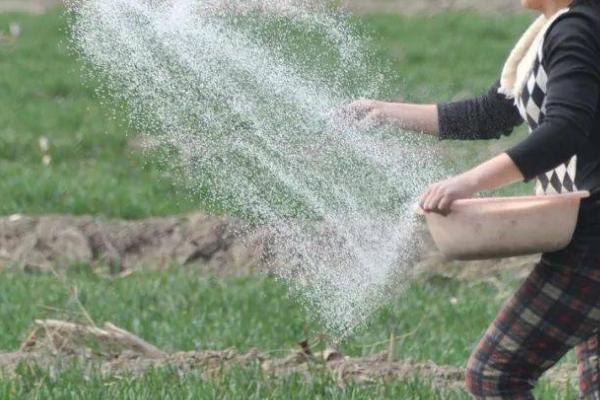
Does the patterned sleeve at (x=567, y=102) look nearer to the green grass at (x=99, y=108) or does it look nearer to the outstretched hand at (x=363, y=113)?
the outstretched hand at (x=363, y=113)

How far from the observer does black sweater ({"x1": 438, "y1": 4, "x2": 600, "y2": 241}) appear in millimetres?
3686

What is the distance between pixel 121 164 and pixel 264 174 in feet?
13.0

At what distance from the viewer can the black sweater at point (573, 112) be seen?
369 cm

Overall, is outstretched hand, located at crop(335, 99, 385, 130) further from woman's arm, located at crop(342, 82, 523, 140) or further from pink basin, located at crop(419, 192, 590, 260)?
pink basin, located at crop(419, 192, 590, 260)

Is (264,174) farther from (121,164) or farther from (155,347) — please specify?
(121,164)

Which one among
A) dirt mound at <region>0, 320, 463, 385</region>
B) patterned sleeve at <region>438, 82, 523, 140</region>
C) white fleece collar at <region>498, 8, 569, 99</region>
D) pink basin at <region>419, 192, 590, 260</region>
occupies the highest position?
white fleece collar at <region>498, 8, 569, 99</region>

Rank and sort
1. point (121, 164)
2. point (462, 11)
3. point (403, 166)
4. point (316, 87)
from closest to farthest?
1. point (403, 166)
2. point (316, 87)
3. point (121, 164)
4. point (462, 11)

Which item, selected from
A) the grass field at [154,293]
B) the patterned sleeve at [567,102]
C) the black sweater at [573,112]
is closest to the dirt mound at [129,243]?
the grass field at [154,293]

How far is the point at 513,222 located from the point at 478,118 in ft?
2.27

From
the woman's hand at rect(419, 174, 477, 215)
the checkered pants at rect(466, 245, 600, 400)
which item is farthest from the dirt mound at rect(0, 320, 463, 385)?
the woman's hand at rect(419, 174, 477, 215)

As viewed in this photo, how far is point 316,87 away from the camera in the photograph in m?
5.81

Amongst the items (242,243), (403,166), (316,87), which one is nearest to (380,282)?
(403,166)

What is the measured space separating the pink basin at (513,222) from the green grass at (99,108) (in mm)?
4632

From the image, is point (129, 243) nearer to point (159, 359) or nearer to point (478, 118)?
point (159, 359)
